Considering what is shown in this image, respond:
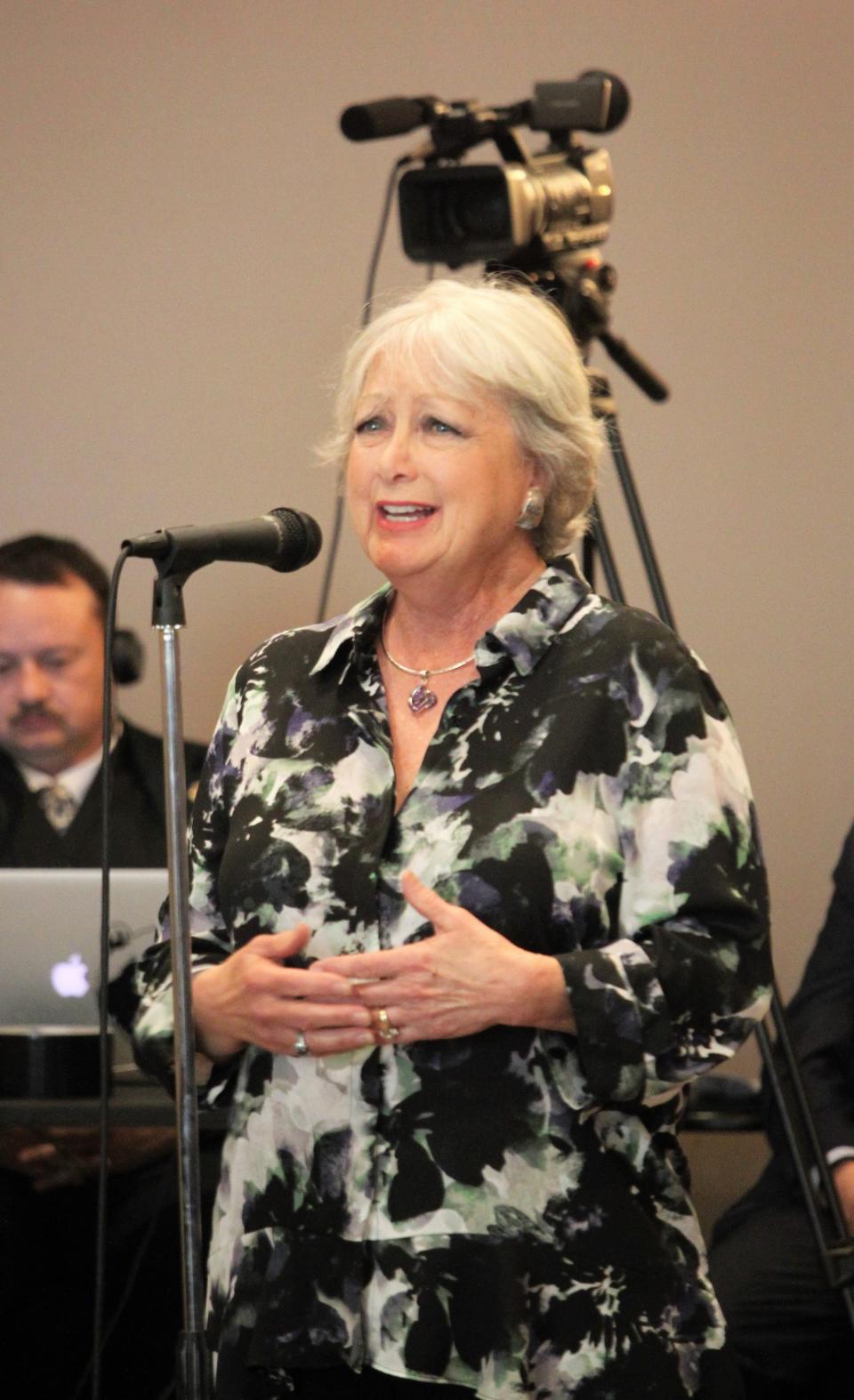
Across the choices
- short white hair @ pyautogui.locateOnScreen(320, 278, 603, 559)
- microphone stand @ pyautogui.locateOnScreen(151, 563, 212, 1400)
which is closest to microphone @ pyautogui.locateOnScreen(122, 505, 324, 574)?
microphone stand @ pyautogui.locateOnScreen(151, 563, 212, 1400)

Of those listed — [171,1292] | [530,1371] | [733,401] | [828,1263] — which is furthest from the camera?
[733,401]

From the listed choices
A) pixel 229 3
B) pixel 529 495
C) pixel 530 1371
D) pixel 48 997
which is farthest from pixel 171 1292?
pixel 229 3

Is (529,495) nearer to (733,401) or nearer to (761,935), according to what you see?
(761,935)

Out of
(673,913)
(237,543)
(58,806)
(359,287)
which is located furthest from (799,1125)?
(359,287)

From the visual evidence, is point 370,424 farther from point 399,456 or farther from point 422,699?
point 422,699

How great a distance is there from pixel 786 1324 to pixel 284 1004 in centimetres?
129

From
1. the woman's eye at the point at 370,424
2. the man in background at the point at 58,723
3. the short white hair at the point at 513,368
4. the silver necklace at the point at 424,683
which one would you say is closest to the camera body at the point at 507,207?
the short white hair at the point at 513,368

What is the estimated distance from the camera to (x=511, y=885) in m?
1.44

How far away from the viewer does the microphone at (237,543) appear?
1378mm

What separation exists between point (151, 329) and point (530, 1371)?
2762 mm

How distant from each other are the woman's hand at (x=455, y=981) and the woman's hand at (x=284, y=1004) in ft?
0.07

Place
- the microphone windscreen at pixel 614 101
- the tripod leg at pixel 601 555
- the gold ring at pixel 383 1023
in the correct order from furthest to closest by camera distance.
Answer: the microphone windscreen at pixel 614 101, the tripod leg at pixel 601 555, the gold ring at pixel 383 1023

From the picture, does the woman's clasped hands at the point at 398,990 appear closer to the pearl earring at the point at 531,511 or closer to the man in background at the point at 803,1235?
the pearl earring at the point at 531,511

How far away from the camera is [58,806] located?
10.5 ft
